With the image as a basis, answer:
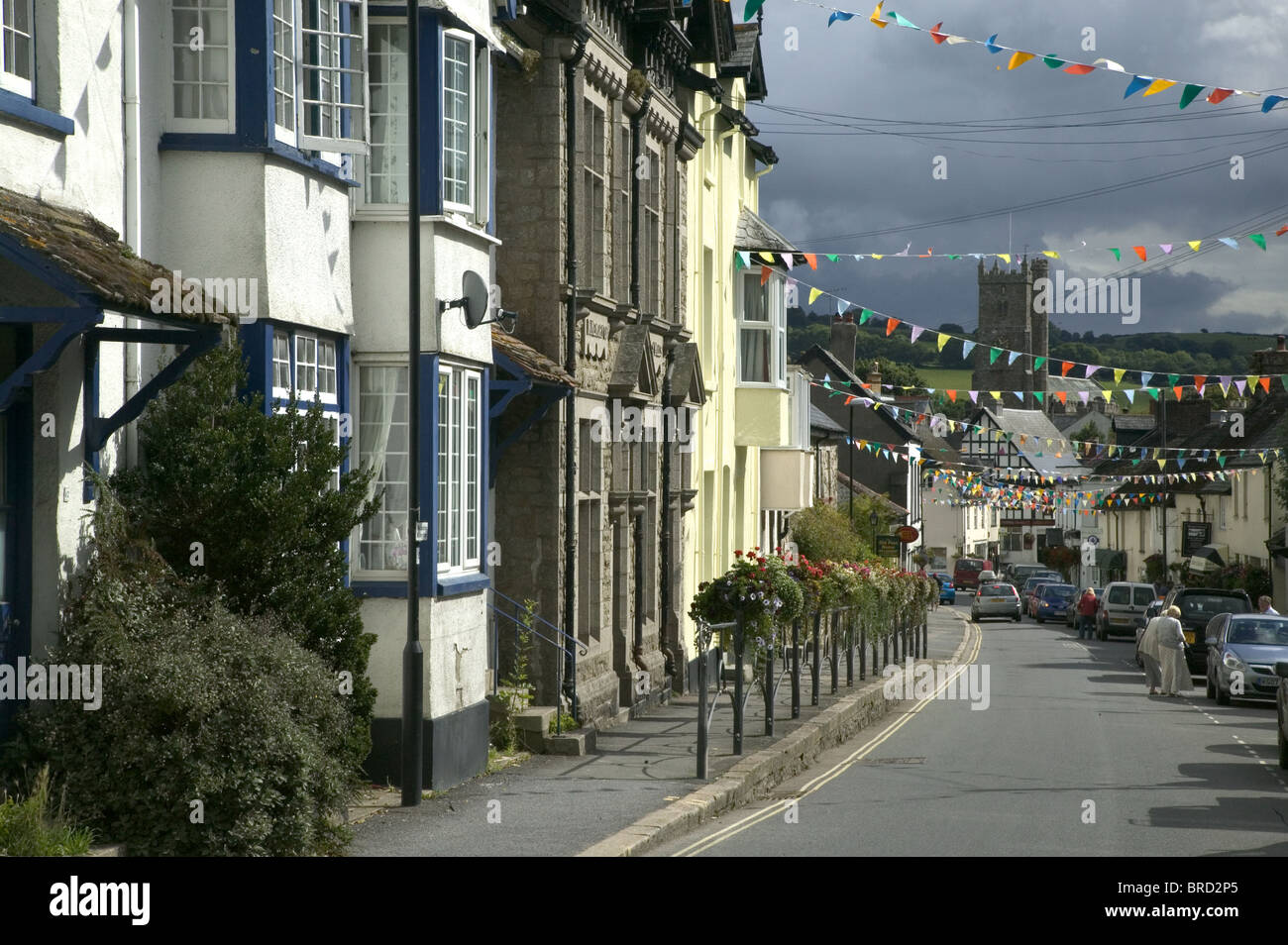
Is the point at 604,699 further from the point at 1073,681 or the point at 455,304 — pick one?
the point at 1073,681

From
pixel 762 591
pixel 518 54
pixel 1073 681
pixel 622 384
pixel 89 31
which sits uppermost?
pixel 518 54

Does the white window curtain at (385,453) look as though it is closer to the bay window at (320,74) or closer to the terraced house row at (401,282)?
the terraced house row at (401,282)

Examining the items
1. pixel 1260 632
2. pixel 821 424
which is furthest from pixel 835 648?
pixel 821 424

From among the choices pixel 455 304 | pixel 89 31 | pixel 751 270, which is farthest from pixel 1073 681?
pixel 89 31

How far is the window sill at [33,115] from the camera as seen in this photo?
9305 millimetres

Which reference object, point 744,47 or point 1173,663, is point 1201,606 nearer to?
point 1173,663

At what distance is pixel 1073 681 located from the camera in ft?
110

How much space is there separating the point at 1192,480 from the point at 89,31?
2527 inches

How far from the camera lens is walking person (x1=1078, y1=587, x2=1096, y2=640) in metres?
55.5

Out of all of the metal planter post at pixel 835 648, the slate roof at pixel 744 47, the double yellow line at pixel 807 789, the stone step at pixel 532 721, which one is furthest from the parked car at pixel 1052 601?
the stone step at pixel 532 721

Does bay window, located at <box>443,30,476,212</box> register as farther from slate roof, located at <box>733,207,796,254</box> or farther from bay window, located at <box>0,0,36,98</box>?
slate roof, located at <box>733,207,796,254</box>

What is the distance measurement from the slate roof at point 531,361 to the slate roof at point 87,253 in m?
7.01

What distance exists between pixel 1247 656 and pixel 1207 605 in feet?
31.1
